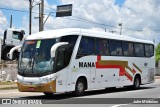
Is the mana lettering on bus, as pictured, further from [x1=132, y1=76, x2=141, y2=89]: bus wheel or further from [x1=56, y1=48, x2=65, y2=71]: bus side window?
[x1=132, y1=76, x2=141, y2=89]: bus wheel

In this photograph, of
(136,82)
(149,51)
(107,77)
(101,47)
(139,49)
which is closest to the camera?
(101,47)

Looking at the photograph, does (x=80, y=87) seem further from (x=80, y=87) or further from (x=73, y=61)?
(x=73, y=61)

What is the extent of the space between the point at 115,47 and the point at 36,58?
20.0 ft

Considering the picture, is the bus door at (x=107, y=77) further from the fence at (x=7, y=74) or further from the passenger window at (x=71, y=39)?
the fence at (x=7, y=74)

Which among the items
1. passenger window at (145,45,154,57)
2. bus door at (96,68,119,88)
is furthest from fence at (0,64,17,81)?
bus door at (96,68,119,88)

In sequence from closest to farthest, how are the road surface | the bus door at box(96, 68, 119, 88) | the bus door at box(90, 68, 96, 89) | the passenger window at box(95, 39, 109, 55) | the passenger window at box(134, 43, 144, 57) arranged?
the road surface
the bus door at box(90, 68, 96, 89)
the passenger window at box(95, 39, 109, 55)
the bus door at box(96, 68, 119, 88)
the passenger window at box(134, 43, 144, 57)

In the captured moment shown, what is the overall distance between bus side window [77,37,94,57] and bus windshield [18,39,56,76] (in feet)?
5.87

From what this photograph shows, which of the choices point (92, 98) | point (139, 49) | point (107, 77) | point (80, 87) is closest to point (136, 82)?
point (139, 49)

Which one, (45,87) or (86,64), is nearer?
(45,87)

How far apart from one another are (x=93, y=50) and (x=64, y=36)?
2491mm

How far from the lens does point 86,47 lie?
65.4ft

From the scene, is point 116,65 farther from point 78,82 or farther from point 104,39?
point 78,82

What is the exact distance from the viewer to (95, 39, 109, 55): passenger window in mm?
20922

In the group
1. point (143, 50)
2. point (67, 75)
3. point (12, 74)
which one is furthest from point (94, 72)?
point (12, 74)
